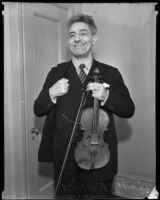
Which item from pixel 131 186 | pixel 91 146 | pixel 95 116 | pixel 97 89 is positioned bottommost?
pixel 131 186

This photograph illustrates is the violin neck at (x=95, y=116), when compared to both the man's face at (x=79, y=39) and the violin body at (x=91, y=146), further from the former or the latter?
the man's face at (x=79, y=39)

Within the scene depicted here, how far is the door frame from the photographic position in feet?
3.13

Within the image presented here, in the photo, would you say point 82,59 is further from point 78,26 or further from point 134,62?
point 134,62

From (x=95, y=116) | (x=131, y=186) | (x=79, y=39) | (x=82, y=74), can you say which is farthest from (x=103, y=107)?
(x=131, y=186)

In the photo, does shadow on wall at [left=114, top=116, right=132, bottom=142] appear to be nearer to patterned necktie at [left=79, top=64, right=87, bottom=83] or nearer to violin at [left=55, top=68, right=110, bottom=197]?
violin at [left=55, top=68, right=110, bottom=197]

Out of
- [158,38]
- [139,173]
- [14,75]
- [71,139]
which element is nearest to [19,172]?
[71,139]

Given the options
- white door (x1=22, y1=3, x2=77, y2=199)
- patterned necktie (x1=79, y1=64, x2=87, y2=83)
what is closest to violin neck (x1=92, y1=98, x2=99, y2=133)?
patterned necktie (x1=79, y1=64, x2=87, y2=83)

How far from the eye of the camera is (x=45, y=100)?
946mm

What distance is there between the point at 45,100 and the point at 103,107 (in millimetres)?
226

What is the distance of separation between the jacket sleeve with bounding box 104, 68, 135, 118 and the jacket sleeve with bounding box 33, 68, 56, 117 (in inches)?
8.7

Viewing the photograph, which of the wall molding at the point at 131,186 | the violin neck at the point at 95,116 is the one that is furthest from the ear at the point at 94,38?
the wall molding at the point at 131,186

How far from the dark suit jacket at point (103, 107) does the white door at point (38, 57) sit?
0.04 m

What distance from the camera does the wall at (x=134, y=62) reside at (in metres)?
1.05

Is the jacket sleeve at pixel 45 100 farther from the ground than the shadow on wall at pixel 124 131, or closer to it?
farther from the ground
